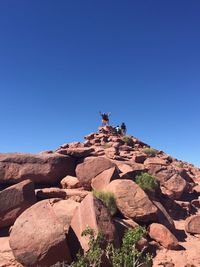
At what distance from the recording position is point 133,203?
14078mm

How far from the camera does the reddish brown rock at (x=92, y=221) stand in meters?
10.6

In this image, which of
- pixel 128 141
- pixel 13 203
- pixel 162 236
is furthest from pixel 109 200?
pixel 128 141

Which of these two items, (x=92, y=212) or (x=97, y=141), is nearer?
(x=92, y=212)

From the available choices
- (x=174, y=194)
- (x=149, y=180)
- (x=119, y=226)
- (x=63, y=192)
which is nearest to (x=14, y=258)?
(x=119, y=226)

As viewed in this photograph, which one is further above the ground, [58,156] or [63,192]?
[58,156]

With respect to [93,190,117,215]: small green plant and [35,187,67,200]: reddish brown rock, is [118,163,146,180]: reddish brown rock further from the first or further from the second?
[35,187,67,200]: reddish brown rock

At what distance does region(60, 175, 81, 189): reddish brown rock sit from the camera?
55.2 feet

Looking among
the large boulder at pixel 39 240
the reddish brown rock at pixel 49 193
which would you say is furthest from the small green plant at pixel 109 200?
the large boulder at pixel 39 240

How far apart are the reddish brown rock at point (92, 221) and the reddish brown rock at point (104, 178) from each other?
394 centimetres

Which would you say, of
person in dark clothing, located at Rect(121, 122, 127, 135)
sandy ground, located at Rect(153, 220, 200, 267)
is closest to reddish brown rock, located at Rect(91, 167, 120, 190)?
sandy ground, located at Rect(153, 220, 200, 267)

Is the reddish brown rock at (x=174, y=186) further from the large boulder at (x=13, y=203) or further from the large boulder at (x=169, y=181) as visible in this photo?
→ the large boulder at (x=13, y=203)

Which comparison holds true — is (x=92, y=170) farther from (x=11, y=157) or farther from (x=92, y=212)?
(x=92, y=212)

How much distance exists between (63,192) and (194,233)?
719cm

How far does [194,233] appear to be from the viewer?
1578 cm
